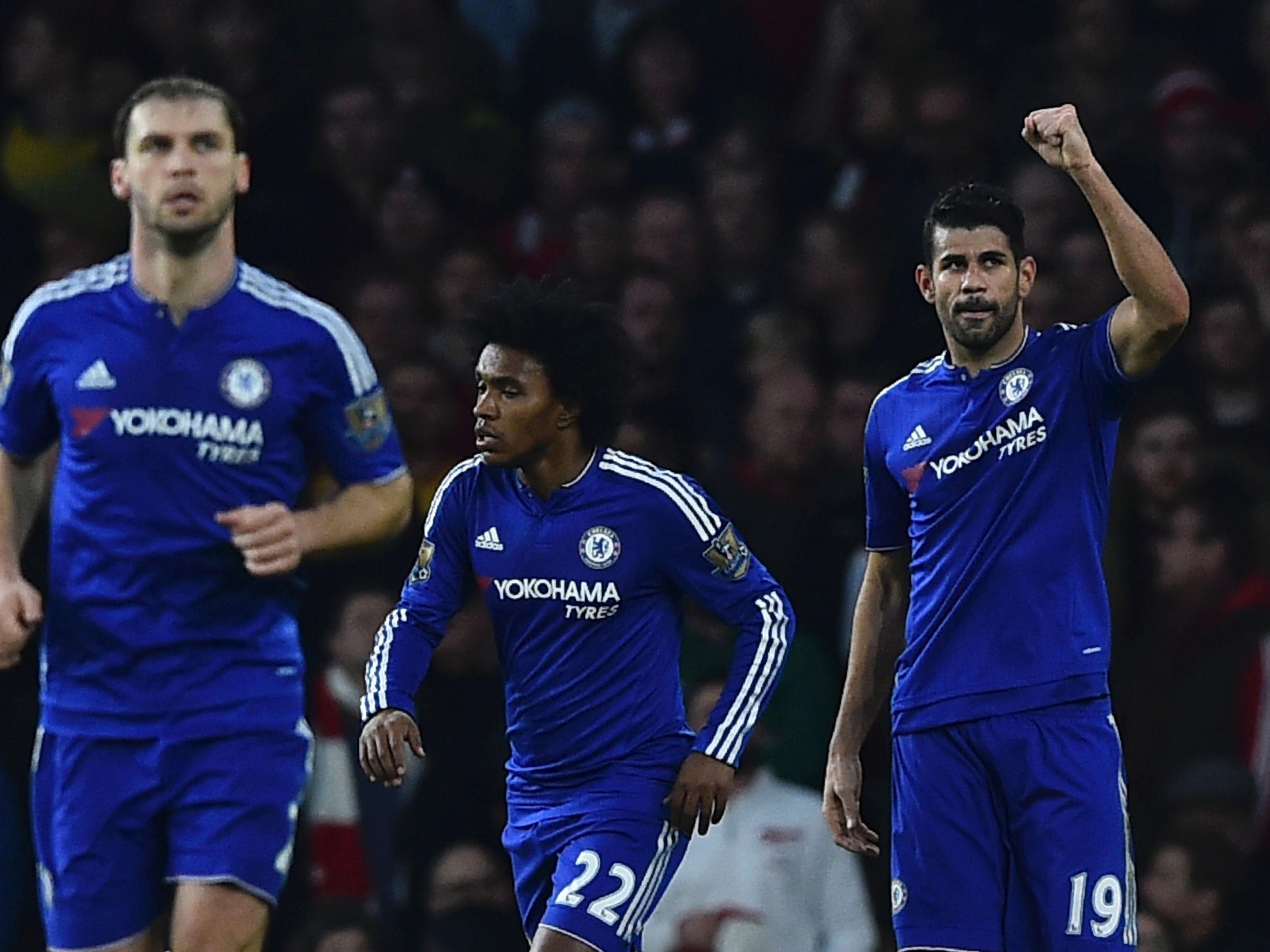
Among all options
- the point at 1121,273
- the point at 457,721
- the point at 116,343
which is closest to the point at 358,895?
the point at 457,721

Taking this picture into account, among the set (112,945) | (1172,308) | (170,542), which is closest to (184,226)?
(170,542)

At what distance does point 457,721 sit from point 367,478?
2404mm

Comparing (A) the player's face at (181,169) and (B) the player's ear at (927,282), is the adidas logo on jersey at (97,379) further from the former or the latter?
(B) the player's ear at (927,282)

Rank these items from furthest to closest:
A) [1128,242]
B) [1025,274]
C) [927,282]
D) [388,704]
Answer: [927,282] < [1025,274] < [388,704] < [1128,242]

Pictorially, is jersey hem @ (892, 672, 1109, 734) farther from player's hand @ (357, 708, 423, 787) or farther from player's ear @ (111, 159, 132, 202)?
player's ear @ (111, 159, 132, 202)

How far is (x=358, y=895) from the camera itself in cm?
769

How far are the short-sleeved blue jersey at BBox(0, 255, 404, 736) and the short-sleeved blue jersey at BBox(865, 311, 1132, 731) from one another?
1.32 metres

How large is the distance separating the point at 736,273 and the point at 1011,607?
3776 millimetres

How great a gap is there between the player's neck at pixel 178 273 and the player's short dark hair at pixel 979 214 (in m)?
1.62

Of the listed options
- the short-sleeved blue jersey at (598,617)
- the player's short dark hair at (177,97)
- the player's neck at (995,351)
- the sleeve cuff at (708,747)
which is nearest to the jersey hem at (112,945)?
the short-sleeved blue jersey at (598,617)

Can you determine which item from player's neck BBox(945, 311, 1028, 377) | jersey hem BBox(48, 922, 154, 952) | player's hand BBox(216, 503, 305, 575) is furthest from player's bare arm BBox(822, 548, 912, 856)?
jersey hem BBox(48, 922, 154, 952)

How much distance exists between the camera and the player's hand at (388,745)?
5.18 metres

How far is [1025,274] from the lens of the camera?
546 centimetres

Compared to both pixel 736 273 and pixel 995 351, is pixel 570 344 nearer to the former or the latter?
pixel 995 351
